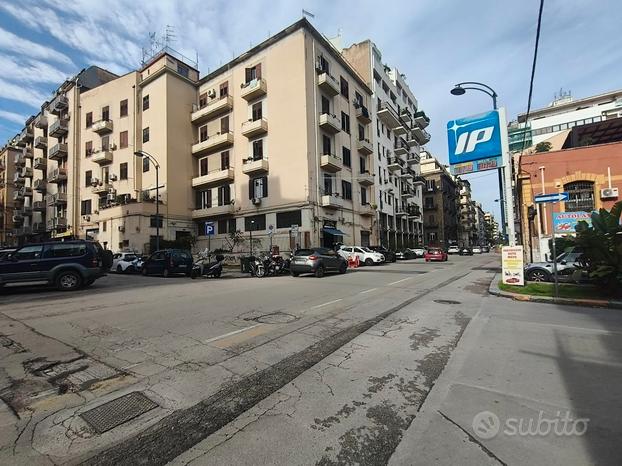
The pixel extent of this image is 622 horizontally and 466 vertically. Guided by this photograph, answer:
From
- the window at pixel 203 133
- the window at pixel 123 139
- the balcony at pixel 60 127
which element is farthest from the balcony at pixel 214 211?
the balcony at pixel 60 127

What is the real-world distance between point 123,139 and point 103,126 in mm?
3159

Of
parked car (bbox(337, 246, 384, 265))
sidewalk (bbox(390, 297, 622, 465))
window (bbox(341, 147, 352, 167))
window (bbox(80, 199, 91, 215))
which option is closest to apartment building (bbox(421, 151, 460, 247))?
window (bbox(341, 147, 352, 167))

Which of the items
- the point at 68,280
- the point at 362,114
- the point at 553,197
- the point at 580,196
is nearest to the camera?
the point at 553,197

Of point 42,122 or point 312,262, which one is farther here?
point 42,122

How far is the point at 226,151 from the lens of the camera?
1403 inches

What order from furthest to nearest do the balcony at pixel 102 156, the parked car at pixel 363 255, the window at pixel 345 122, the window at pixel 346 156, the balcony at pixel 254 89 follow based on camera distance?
1. the balcony at pixel 102 156
2. the window at pixel 345 122
3. the window at pixel 346 156
4. the balcony at pixel 254 89
5. the parked car at pixel 363 255

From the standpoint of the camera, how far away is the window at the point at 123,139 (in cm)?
3919

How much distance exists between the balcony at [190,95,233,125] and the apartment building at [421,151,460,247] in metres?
46.8

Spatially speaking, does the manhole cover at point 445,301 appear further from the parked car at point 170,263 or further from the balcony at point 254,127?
the balcony at point 254,127

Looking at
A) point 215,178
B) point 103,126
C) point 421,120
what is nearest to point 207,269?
point 215,178

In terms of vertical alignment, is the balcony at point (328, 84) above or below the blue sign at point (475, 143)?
above

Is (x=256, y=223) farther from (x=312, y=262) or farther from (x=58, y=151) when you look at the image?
(x=58, y=151)

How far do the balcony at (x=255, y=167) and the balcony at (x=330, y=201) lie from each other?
20.7 feet

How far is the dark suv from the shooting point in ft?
39.9
